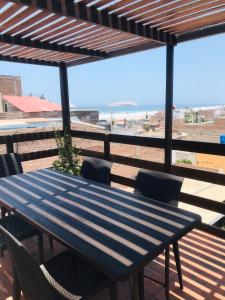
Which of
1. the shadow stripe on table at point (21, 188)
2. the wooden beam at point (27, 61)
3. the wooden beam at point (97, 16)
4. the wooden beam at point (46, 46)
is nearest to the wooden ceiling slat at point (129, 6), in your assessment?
the wooden beam at point (97, 16)

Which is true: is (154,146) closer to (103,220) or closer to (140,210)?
(140,210)

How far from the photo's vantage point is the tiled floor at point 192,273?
1.92m

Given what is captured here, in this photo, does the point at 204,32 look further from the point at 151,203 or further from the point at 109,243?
the point at 109,243

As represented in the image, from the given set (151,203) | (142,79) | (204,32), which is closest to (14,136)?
(151,203)

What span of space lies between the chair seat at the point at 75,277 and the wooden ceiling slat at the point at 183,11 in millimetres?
2158

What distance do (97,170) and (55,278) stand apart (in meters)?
1.38

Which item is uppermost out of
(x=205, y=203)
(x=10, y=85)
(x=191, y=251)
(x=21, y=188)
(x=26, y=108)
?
(x=10, y=85)

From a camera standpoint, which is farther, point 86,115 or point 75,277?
point 86,115

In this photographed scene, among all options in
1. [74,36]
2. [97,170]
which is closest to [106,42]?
[74,36]

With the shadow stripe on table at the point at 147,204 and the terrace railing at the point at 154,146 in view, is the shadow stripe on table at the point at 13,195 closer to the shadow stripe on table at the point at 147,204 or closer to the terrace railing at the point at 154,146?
the shadow stripe on table at the point at 147,204

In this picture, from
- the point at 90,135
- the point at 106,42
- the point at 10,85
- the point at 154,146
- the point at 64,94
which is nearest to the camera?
the point at 106,42

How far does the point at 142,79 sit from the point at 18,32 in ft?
274

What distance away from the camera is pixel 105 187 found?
223cm

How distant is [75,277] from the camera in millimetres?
1493
